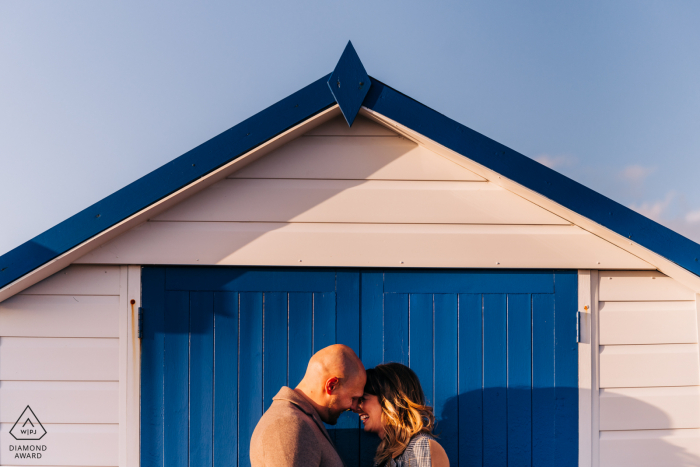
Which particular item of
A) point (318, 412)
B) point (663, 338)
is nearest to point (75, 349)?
point (318, 412)

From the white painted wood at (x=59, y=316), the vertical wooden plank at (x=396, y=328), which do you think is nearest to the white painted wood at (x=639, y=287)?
the vertical wooden plank at (x=396, y=328)

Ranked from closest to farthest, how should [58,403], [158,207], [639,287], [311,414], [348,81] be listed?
[311,414] → [348,81] → [158,207] → [58,403] → [639,287]

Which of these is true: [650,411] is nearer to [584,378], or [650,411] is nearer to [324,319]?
[584,378]

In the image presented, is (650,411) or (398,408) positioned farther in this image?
(650,411)

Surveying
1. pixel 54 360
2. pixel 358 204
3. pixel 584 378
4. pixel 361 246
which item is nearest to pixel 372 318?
pixel 361 246

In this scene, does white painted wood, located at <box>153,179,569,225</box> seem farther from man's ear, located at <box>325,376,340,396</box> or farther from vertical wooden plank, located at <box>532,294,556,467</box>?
man's ear, located at <box>325,376,340,396</box>

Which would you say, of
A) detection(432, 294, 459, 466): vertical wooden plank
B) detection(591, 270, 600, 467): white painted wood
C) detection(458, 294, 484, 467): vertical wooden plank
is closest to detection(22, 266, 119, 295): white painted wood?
detection(432, 294, 459, 466): vertical wooden plank

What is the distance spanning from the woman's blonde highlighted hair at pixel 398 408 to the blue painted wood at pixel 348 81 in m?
1.51

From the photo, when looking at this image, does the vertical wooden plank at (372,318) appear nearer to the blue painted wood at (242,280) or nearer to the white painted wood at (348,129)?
the blue painted wood at (242,280)

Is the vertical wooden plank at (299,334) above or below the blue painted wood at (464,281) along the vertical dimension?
below

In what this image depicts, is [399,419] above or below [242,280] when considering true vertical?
below

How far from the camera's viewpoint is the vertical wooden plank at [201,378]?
2658 mm

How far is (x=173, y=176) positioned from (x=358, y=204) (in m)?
1.12

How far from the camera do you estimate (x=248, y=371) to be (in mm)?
2688
